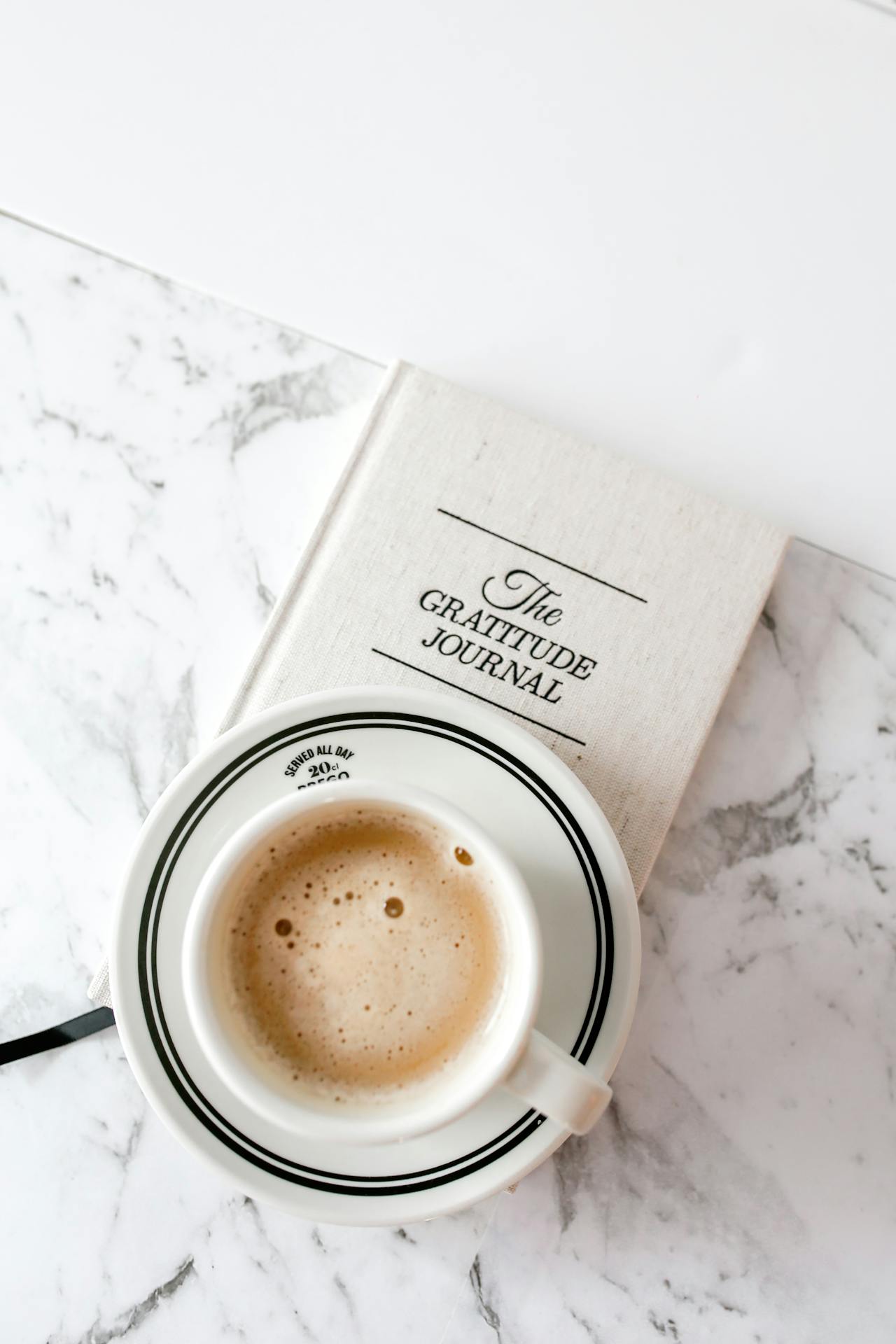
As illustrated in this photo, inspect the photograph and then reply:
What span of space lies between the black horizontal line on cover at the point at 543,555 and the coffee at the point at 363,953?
0.23m

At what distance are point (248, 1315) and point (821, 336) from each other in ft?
2.73

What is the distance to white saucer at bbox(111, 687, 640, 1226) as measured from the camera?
2.10 ft

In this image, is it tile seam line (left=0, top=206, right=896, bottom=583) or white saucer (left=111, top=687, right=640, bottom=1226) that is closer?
white saucer (left=111, top=687, right=640, bottom=1226)

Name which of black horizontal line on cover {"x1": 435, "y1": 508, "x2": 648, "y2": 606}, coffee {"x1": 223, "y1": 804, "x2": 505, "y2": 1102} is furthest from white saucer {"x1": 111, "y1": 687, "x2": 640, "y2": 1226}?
black horizontal line on cover {"x1": 435, "y1": 508, "x2": 648, "y2": 606}

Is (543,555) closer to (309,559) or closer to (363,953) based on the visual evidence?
(309,559)

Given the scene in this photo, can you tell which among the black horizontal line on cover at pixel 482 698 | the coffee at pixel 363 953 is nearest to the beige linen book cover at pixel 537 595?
the black horizontal line on cover at pixel 482 698

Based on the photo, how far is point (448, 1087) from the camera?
61 centimetres

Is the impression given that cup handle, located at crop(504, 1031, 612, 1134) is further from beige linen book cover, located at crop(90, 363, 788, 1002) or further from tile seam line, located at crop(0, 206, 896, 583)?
tile seam line, located at crop(0, 206, 896, 583)

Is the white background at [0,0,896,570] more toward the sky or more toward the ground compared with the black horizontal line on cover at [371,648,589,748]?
more toward the sky

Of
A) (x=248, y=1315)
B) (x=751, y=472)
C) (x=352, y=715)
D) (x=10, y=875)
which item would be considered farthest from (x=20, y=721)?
(x=751, y=472)

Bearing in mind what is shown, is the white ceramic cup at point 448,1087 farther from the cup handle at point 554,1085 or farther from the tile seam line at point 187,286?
→ the tile seam line at point 187,286

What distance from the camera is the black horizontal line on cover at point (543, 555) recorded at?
29.4 inches

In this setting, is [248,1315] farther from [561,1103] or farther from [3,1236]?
[561,1103]

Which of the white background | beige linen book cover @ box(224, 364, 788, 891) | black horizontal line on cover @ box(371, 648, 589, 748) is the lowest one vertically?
black horizontal line on cover @ box(371, 648, 589, 748)
